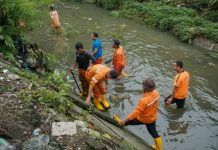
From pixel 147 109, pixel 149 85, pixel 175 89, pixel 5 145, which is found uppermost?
pixel 149 85

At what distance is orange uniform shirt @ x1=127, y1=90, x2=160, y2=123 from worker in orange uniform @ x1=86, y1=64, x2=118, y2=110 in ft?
3.83

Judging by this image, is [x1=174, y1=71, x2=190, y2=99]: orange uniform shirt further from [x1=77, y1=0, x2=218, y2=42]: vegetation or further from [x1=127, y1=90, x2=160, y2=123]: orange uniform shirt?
[x1=77, y1=0, x2=218, y2=42]: vegetation

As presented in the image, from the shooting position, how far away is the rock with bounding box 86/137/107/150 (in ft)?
19.7

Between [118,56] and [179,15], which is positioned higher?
[118,56]

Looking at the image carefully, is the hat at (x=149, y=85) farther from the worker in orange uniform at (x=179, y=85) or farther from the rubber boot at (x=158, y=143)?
the worker in orange uniform at (x=179, y=85)

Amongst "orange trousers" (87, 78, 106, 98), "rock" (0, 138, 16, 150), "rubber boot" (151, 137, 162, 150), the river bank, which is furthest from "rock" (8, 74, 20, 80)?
the river bank

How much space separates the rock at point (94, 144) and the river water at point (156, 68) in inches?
115

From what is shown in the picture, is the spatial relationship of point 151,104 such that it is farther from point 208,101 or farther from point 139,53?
point 139,53

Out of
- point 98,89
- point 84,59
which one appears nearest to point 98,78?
point 98,89

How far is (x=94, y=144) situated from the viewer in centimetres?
606

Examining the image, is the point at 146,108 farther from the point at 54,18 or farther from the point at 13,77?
the point at 54,18

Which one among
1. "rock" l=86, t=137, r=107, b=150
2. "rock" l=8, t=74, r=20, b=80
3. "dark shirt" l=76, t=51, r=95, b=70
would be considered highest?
"rock" l=8, t=74, r=20, b=80

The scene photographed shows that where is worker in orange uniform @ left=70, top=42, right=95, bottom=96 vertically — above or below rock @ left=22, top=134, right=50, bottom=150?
below

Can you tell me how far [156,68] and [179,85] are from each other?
438 centimetres
